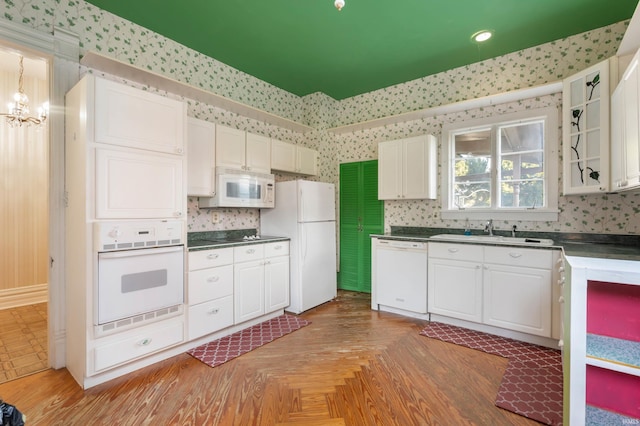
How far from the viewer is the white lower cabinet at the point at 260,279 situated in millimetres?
3164

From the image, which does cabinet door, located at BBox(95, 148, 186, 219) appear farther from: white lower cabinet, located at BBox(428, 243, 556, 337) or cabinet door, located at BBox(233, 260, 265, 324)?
white lower cabinet, located at BBox(428, 243, 556, 337)

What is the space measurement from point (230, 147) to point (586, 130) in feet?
11.5

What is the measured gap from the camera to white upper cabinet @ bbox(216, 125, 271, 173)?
3.34 meters

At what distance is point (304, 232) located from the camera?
379cm

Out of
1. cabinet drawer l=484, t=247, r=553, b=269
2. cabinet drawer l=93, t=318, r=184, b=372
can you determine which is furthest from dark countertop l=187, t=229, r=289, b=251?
cabinet drawer l=484, t=247, r=553, b=269

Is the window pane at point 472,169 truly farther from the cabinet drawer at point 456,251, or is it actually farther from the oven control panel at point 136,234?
the oven control panel at point 136,234

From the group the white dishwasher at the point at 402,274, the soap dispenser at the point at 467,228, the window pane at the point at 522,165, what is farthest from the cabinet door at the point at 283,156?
the window pane at the point at 522,165

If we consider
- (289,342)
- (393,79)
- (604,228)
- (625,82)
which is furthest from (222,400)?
(393,79)

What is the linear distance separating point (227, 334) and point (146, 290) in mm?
1048

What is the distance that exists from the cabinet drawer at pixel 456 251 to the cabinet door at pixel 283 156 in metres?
2.12

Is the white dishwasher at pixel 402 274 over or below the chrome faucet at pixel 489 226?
below

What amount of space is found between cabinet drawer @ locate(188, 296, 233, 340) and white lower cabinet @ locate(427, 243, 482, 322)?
2222 mm

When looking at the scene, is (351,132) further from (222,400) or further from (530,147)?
(222,400)

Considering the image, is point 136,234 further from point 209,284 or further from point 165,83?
point 165,83
